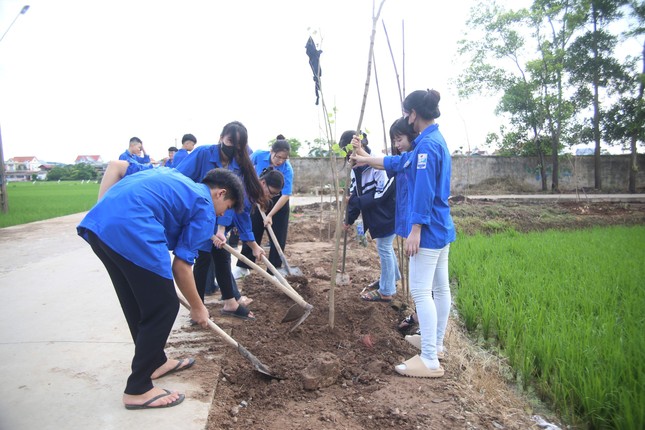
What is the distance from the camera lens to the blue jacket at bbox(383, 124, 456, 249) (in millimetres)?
2305

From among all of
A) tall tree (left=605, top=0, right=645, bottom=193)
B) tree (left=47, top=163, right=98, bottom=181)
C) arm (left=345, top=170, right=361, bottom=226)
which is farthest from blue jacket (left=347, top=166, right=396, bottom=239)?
tree (left=47, top=163, right=98, bottom=181)

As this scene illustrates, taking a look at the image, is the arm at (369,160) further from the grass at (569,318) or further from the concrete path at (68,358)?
the concrete path at (68,358)

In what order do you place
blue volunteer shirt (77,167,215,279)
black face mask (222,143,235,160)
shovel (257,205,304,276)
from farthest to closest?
shovel (257,205,304,276) → black face mask (222,143,235,160) → blue volunteer shirt (77,167,215,279)

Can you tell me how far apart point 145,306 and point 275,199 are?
8.83 feet

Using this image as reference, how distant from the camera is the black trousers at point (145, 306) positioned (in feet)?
6.29

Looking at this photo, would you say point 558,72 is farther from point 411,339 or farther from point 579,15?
point 411,339

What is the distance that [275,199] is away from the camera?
457 centimetres

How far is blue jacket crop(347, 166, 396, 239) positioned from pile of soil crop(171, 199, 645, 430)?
2.18ft

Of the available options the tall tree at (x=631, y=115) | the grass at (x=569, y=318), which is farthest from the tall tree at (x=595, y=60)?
the grass at (x=569, y=318)

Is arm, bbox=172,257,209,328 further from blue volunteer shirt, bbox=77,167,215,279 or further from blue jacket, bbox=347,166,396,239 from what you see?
blue jacket, bbox=347,166,396,239

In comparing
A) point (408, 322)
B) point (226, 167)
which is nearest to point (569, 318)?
point (408, 322)

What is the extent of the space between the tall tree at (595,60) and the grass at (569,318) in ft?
48.2

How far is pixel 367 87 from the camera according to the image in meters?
2.58

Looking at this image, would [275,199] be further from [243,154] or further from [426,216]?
[426,216]
